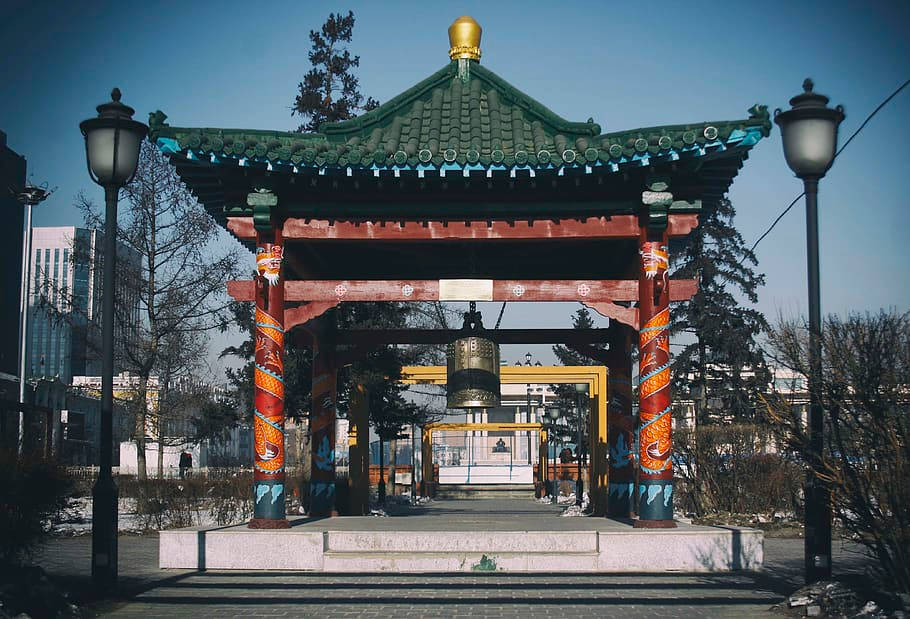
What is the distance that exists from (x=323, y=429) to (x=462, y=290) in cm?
501

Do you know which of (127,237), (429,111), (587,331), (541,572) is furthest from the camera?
(127,237)

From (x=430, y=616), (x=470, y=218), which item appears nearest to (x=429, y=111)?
(x=470, y=218)

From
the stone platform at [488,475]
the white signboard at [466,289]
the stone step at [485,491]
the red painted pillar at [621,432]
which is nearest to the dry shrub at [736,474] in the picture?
the red painted pillar at [621,432]

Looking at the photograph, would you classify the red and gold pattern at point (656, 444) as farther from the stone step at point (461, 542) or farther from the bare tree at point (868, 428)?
the bare tree at point (868, 428)

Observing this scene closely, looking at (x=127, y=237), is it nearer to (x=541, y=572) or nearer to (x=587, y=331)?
(x=587, y=331)

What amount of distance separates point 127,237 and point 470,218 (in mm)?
18063

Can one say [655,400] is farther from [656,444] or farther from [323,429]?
[323,429]

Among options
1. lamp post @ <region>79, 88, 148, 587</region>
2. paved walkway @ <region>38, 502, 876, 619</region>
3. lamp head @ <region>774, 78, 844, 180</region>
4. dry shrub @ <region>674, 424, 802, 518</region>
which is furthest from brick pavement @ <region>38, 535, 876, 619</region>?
dry shrub @ <region>674, 424, 802, 518</region>

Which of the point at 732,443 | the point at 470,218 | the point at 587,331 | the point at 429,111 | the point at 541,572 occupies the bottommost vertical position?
the point at 541,572

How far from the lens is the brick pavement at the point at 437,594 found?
1087cm

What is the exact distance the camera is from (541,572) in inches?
549

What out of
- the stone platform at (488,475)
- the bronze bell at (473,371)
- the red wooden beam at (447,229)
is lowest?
the stone platform at (488,475)

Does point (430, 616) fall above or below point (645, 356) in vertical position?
below

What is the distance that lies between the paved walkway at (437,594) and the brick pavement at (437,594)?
0.03ft
